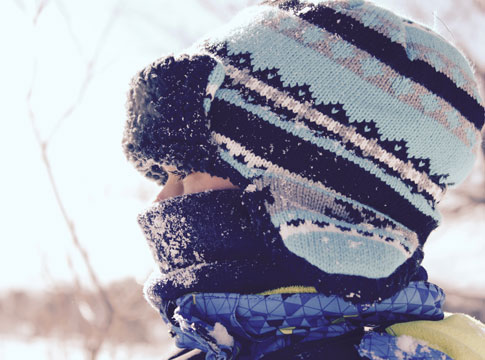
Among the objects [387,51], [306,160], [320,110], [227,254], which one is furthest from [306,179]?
[387,51]

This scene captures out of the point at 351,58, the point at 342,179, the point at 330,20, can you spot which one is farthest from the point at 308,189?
the point at 330,20

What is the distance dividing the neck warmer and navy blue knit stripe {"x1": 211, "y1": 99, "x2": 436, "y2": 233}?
0.39 ft

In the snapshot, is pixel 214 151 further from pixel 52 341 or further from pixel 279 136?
pixel 52 341

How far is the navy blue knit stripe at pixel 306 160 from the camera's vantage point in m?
1.02

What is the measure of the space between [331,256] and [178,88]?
0.54 metres

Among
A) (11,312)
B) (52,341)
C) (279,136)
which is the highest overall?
(11,312)

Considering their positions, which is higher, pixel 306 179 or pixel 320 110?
pixel 320 110

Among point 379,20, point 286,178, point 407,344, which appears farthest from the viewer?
point 379,20

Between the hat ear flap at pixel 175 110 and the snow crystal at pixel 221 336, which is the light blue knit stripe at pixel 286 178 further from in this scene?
the snow crystal at pixel 221 336

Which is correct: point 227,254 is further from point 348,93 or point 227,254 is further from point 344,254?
point 348,93

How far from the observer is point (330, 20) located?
1.10m

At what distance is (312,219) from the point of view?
983mm

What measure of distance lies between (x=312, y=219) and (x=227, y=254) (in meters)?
0.24

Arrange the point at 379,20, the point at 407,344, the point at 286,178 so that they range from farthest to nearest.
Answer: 1. the point at 379,20
2. the point at 286,178
3. the point at 407,344
